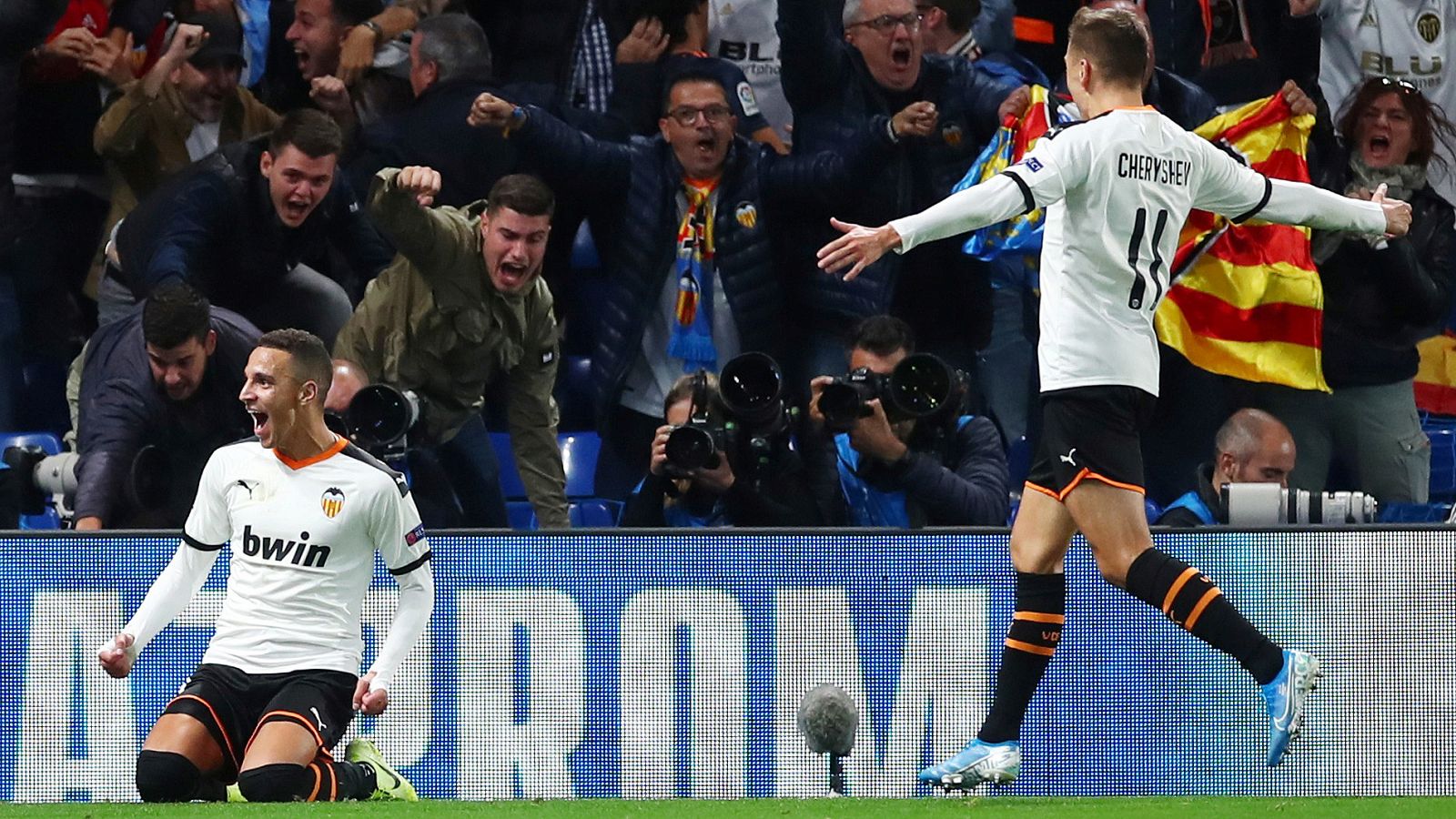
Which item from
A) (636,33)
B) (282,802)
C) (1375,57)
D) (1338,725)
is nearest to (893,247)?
(282,802)

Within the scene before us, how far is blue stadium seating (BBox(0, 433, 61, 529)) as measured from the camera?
696 cm

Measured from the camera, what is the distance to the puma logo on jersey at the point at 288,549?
16.6 ft

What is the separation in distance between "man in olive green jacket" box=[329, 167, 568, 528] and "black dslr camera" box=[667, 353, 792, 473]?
0.81 metres

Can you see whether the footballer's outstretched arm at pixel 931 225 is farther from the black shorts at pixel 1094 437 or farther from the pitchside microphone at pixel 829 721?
the pitchside microphone at pixel 829 721

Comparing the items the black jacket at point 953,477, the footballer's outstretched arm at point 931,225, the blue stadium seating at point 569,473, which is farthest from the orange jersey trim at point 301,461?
the blue stadium seating at point 569,473

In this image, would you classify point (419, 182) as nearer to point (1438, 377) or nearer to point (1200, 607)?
point (1200, 607)

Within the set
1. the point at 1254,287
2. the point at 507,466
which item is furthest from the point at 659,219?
the point at 1254,287

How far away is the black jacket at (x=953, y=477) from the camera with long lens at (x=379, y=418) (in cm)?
148

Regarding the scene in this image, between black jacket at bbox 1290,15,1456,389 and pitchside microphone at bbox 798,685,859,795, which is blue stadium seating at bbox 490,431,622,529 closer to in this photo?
pitchside microphone at bbox 798,685,859,795

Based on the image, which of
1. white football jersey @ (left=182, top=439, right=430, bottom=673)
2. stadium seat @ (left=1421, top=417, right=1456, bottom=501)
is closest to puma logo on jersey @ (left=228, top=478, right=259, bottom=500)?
white football jersey @ (left=182, top=439, right=430, bottom=673)

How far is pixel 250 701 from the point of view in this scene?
512cm

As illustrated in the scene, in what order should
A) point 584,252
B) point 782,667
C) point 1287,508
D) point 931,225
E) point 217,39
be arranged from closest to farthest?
point 931,225
point 782,667
point 1287,508
point 217,39
point 584,252

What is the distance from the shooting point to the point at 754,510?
21.5ft

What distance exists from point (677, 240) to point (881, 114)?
2.85 feet
